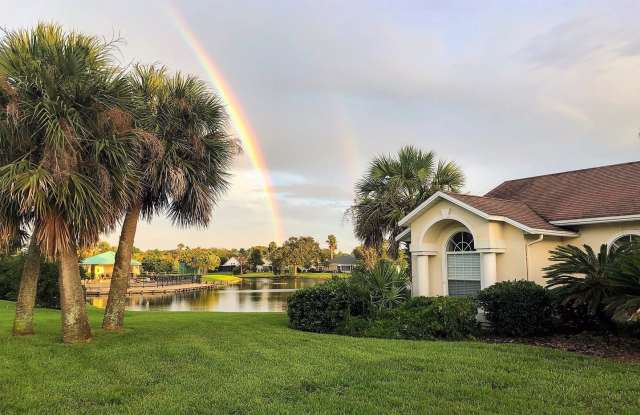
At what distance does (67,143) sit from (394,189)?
13.1 meters

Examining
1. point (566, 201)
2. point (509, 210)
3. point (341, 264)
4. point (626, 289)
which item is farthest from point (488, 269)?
point (341, 264)

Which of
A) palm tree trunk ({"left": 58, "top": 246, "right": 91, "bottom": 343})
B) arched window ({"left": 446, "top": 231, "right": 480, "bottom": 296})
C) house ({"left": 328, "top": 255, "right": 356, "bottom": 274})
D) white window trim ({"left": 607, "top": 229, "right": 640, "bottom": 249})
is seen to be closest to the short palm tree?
white window trim ({"left": 607, "top": 229, "right": 640, "bottom": 249})

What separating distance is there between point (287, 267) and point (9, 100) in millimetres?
95258

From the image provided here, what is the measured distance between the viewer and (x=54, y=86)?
998cm

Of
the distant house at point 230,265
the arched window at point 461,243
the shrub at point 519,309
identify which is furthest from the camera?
the distant house at point 230,265

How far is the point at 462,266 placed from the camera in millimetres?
14336

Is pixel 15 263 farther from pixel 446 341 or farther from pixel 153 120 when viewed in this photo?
pixel 446 341

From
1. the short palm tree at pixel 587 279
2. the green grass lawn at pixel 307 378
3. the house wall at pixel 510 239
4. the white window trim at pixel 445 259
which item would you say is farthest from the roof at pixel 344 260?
the green grass lawn at pixel 307 378

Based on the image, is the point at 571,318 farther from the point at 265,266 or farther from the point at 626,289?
the point at 265,266

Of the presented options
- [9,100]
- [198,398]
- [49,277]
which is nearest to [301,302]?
[198,398]

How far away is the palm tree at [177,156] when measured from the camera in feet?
40.4

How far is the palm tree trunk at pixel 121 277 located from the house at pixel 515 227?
26.7ft

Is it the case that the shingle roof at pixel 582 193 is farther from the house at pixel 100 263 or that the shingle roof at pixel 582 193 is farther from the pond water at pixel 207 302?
the house at pixel 100 263

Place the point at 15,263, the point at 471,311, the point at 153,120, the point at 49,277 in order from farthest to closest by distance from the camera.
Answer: the point at 15,263
the point at 49,277
the point at 153,120
the point at 471,311
